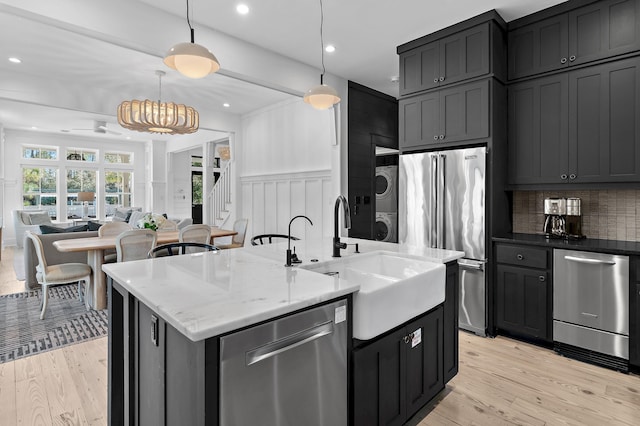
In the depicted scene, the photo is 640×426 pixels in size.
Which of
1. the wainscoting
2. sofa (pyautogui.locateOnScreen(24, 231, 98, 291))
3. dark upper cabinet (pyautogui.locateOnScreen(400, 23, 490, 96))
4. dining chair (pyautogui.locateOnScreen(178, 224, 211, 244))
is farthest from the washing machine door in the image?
sofa (pyautogui.locateOnScreen(24, 231, 98, 291))

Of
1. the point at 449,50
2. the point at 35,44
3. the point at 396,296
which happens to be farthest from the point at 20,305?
the point at 449,50

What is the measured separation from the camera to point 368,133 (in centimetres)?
540

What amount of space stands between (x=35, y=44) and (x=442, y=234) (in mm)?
4987

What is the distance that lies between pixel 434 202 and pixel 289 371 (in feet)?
9.04

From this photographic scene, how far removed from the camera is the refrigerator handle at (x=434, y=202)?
356 cm

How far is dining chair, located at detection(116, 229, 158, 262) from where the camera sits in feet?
12.6

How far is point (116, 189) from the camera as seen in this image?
10.8m

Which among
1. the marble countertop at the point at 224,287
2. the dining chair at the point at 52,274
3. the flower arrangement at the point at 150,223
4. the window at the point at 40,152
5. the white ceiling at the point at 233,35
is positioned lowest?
the dining chair at the point at 52,274

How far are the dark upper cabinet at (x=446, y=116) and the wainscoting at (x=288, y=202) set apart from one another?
167 cm

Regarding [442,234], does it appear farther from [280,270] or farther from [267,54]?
[267,54]

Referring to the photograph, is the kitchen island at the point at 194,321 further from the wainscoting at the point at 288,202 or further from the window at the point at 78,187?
the window at the point at 78,187

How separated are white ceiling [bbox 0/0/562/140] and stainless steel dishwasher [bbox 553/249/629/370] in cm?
224

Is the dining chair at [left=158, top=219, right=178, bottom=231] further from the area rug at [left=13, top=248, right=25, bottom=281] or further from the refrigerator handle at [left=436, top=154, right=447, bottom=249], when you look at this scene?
the refrigerator handle at [left=436, top=154, right=447, bottom=249]

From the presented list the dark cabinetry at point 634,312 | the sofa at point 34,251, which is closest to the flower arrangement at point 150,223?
the sofa at point 34,251
